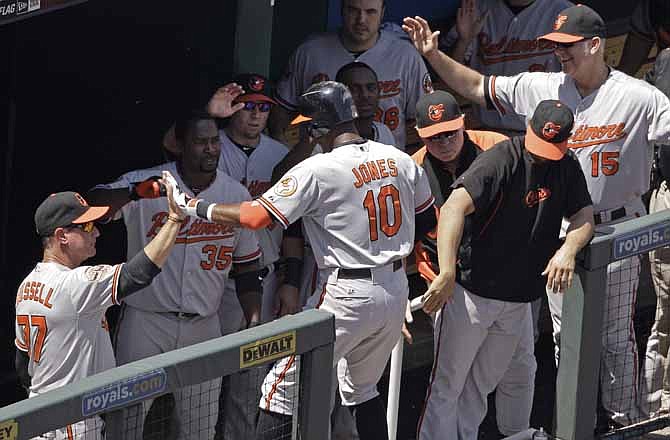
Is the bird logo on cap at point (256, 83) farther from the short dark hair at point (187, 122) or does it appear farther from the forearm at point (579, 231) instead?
the forearm at point (579, 231)

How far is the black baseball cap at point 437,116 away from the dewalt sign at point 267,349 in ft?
4.23

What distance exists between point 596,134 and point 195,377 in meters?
2.34

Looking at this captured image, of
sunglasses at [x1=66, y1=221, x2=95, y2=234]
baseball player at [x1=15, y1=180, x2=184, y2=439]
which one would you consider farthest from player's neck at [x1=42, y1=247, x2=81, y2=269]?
sunglasses at [x1=66, y1=221, x2=95, y2=234]

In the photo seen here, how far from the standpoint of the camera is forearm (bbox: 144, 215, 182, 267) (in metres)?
4.84

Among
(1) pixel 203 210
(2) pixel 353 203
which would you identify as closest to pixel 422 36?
(2) pixel 353 203

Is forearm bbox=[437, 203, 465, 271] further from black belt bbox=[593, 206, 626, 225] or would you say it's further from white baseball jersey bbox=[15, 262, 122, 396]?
white baseball jersey bbox=[15, 262, 122, 396]

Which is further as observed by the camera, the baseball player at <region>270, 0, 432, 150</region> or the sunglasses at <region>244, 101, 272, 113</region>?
the baseball player at <region>270, 0, 432, 150</region>

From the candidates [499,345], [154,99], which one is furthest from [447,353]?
[154,99]

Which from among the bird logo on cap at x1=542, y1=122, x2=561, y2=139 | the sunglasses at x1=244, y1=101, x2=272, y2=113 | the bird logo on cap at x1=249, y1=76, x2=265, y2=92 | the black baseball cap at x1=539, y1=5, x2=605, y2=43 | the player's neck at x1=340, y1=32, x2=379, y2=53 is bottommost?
the sunglasses at x1=244, y1=101, x2=272, y2=113

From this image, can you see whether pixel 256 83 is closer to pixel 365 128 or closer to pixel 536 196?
pixel 365 128

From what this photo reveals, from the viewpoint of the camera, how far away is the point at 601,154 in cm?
590

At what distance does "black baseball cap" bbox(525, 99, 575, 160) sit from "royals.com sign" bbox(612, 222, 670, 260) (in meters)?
0.40

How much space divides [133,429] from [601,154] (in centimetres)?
240

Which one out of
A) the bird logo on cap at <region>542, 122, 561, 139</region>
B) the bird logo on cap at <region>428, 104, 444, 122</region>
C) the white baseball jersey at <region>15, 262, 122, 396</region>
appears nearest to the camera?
the white baseball jersey at <region>15, 262, 122, 396</region>
